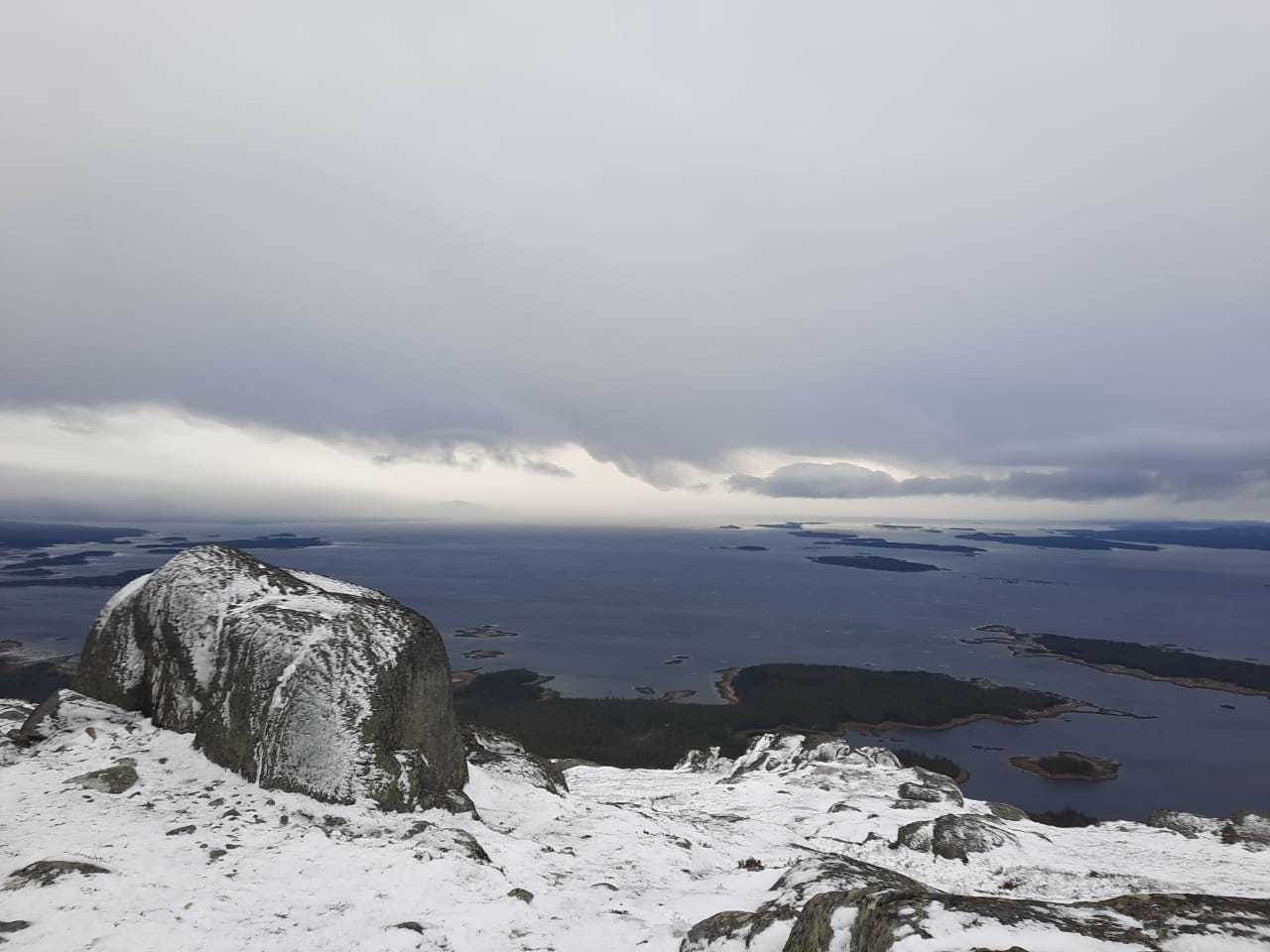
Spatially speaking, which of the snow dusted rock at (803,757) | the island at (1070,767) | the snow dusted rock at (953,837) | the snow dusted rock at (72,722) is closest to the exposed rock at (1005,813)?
the snow dusted rock at (803,757)

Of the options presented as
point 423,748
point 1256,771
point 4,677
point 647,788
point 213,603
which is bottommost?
point 1256,771

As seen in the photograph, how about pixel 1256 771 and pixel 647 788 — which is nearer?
pixel 647 788

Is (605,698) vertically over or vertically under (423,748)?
under

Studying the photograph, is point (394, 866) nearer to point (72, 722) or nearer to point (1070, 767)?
point (72, 722)

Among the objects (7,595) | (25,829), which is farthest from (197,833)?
(7,595)

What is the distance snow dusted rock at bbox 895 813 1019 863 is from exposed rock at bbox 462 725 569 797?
13.8 meters

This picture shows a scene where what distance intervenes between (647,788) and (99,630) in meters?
27.7

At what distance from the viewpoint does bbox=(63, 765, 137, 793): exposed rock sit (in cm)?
1345

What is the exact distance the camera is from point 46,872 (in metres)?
9.48

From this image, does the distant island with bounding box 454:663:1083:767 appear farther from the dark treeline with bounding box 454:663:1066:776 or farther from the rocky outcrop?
the rocky outcrop

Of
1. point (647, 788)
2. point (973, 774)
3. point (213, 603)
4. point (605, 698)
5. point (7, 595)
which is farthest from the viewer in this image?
point (7, 595)

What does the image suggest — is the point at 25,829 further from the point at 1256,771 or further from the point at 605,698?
the point at 1256,771

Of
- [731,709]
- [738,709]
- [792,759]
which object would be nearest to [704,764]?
[792,759]

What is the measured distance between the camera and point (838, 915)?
7996 millimetres
